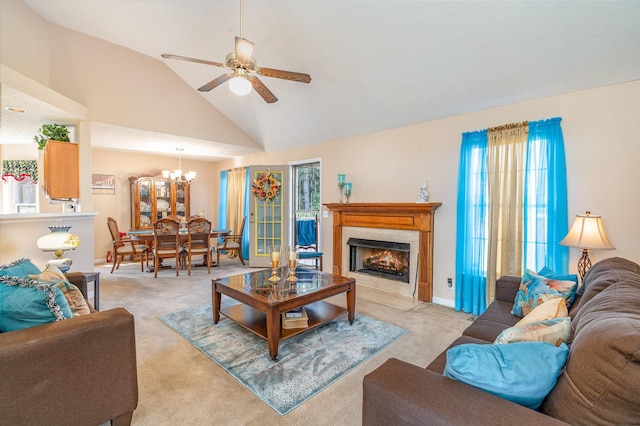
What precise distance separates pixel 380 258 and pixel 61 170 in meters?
4.75

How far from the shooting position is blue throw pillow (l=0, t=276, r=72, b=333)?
4.62ft

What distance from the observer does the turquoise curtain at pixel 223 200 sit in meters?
7.45

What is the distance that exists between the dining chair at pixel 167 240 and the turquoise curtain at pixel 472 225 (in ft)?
15.1

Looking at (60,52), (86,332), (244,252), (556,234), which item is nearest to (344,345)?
(86,332)

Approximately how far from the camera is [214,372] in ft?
7.17

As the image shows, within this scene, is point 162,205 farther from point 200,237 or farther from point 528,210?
point 528,210

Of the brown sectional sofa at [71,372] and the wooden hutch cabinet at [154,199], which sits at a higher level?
the wooden hutch cabinet at [154,199]

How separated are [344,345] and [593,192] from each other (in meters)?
2.81

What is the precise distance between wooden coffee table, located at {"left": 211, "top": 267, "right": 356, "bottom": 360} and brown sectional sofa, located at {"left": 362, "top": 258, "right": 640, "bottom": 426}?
4.31ft

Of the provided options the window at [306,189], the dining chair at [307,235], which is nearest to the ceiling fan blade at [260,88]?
the window at [306,189]

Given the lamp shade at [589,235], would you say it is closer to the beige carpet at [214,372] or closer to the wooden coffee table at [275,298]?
the beige carpet at [214,372]

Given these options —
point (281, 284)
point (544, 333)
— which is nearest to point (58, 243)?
point (281, 284)

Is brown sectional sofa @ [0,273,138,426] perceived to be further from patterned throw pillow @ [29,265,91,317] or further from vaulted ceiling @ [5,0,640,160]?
vaulted ceiling @ [5,0,640,160]

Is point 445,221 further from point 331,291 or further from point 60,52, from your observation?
point 60,52
